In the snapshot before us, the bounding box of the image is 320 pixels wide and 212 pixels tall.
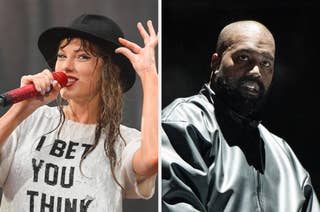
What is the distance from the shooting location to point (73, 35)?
3.44 meters

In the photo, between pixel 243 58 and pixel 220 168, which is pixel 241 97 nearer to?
pixel 243 58

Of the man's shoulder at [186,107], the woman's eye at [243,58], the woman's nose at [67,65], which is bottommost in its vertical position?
the man's shoulder at [186,107]

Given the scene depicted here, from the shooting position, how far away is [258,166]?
11.0 ft

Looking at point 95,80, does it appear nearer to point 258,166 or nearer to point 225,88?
point 225,88

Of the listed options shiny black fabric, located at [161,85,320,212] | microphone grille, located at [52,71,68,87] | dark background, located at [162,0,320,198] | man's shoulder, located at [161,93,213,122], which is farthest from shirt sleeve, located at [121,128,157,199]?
microphone grille, located at [52,71,68,87]

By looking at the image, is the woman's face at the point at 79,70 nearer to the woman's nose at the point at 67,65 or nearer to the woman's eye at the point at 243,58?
the woman's nose at the point at 67,65

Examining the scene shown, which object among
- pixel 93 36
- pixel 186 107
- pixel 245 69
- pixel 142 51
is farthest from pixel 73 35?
pixel 245 69

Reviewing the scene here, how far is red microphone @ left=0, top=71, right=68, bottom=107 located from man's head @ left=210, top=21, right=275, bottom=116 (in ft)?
3.13

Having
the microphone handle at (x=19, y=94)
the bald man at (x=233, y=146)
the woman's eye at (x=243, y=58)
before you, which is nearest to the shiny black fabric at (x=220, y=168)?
the bald man at (x=233, y=146)

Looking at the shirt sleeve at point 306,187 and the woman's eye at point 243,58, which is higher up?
the woman's eye at point 243,58

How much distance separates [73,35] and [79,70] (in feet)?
0.76

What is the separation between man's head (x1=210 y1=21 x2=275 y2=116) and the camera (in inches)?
133

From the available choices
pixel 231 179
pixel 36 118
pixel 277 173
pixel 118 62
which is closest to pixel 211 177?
pixel 231 179

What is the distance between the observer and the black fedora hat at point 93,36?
11.2ft
